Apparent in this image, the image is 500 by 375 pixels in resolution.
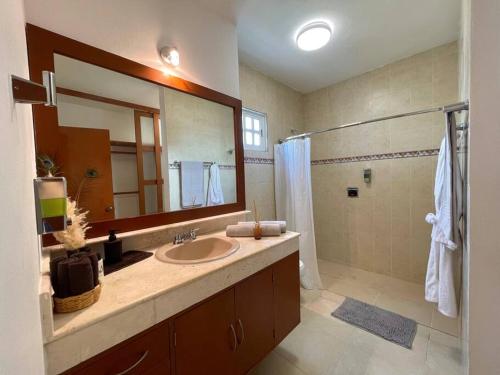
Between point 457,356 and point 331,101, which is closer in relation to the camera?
point 457,356

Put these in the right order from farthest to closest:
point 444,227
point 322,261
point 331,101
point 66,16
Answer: point 322,261 < point 331,101 < point 444,227 < point 66,16

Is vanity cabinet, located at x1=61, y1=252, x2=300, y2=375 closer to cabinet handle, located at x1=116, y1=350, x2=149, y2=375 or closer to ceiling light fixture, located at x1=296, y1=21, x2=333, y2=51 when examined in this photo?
cabinet handle, located at x1=116, y1=350, x2=149, y2=375

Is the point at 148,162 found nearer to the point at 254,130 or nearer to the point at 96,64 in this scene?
the point at 96,64

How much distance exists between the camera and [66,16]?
1.04m

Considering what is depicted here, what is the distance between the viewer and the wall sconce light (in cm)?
139

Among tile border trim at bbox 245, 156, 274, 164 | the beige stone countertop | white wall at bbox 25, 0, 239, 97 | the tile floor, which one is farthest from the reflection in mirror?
the tile floor

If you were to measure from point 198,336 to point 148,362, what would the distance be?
0.21m

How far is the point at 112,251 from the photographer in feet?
3.43

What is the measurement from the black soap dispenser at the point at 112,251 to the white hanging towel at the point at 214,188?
2.37ft

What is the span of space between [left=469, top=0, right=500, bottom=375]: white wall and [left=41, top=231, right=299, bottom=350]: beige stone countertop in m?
0.90

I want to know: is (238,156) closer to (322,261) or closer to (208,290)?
(208,290)

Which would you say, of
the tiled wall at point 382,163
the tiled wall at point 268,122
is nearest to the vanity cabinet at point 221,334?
the tiled wall at point 268,122

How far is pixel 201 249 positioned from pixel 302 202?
53.0 inches

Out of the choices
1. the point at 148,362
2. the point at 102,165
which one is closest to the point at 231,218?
the point at 102,165
